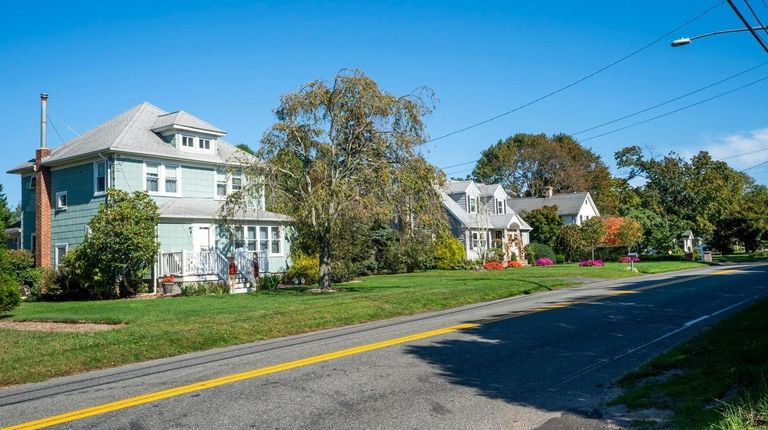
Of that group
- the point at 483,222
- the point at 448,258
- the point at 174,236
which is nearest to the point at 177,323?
the point at 174,236

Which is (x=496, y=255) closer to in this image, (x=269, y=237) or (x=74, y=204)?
(x=269, y=237)

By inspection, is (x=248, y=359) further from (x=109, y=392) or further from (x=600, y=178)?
(x=600, y=178)

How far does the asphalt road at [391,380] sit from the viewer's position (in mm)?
6551

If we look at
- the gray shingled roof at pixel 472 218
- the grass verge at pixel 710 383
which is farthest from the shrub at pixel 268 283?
the gray shingled roof at pixel 472 218

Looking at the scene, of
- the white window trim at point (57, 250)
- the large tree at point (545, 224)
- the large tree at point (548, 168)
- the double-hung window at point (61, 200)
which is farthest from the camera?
the large tree at point (548, 168)

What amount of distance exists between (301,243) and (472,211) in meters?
26.7

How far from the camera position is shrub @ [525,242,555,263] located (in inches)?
2015

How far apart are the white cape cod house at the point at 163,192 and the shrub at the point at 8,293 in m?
9.22

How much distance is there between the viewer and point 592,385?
7.82 metres

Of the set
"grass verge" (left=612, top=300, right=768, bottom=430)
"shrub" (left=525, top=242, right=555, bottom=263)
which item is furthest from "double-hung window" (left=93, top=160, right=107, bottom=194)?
"shrub" (left=525, top=242, right=555, bottom=263)

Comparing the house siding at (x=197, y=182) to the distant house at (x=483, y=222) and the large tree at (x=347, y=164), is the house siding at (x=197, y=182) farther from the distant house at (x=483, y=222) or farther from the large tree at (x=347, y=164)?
the distant house at (x=483, y=222)

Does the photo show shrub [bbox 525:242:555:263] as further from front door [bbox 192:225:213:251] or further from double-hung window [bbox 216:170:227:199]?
front door [bbox 192:225:213:251]

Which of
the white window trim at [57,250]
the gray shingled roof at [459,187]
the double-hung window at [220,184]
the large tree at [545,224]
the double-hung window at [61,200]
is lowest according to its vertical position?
the white window trim at [57,250]

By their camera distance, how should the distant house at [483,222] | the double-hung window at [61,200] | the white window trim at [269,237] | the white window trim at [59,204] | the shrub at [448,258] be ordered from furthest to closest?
1. the distant house at [483,222]
2. the shrub at [448,258]
3. the white window trim at [269,237]
4. the double-hung window at [61,200]
5. the white window trim at [59,204]
